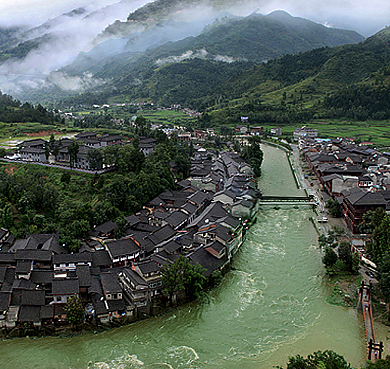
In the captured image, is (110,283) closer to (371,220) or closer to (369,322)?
(369,322)

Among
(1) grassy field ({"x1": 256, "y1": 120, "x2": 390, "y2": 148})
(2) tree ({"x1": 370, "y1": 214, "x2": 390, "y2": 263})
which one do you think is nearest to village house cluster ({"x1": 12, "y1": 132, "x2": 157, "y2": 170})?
(2) tree ({"x1": 370, "y1": 214, "x2": 390, "y2": 263})

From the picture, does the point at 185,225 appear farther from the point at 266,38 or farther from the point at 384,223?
the point at 266,38

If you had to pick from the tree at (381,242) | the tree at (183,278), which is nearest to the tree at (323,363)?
the tree at (183,278)

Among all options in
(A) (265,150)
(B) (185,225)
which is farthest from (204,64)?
(B) (185,225)

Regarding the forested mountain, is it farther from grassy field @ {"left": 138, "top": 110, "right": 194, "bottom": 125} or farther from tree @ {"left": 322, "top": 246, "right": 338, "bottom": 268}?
tree @ {"left": 322, "top": 246, "right": 338, "bottom": 268}

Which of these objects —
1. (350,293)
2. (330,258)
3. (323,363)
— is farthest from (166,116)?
(323,363)

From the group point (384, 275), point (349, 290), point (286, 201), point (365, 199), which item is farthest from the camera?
point (286, 201)
